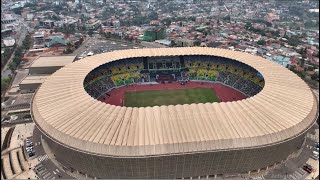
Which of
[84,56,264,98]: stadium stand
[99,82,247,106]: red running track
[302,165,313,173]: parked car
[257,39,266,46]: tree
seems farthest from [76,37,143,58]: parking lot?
[302,165,313,173]: parked car

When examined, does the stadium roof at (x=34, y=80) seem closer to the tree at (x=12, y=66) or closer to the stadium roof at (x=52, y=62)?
the stadium roof at (x=52, y=62)

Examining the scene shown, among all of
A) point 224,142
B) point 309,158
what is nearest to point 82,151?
point 224,142

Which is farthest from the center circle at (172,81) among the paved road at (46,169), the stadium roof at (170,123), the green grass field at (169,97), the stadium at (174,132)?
the paved road at (46,169)

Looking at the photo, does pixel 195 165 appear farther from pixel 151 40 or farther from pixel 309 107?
pixel 151 40

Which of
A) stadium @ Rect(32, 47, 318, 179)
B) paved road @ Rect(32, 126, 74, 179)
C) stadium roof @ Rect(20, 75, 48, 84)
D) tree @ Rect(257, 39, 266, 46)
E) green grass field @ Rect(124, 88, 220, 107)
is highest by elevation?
stadium @ Rect(32, 47, 318, 179)

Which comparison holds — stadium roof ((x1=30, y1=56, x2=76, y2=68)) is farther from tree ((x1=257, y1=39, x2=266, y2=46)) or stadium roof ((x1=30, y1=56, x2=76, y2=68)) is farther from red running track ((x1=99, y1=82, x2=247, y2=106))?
tree ((x1=257, y1=39, x2=266, y2=46))

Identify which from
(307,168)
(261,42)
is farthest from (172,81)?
(261,42)

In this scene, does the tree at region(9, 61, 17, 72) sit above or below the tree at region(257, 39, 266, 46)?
above
